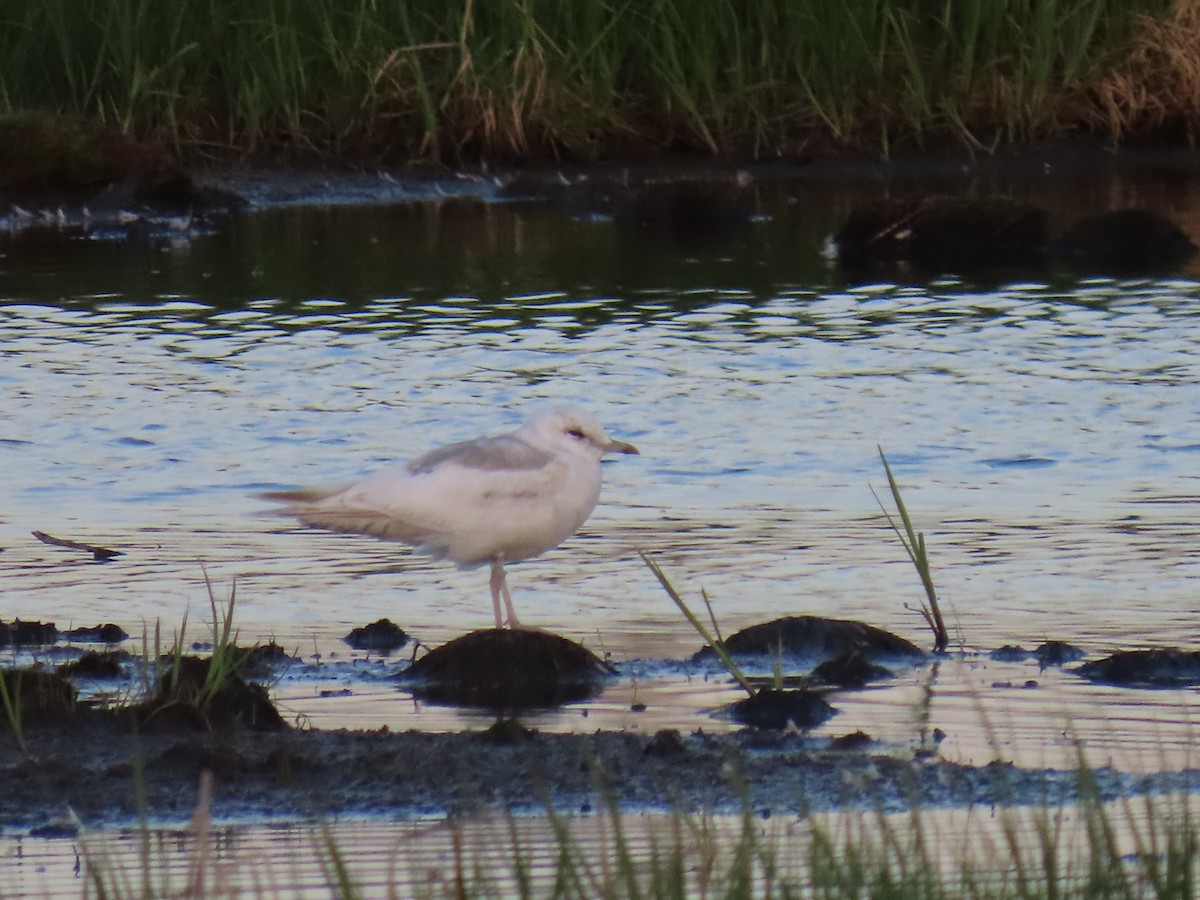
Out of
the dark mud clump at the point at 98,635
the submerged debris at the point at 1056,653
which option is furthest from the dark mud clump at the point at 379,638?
the submerged debris at the point at 1056,653

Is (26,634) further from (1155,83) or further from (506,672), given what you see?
(1155,83)

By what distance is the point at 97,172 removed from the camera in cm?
1534

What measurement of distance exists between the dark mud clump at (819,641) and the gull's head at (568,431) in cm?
56

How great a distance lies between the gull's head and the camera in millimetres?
5887

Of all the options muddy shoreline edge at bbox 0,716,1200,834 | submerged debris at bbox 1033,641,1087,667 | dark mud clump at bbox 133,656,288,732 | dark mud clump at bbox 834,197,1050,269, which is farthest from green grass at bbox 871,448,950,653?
dark mud clump at bbox 834,197,1050,269

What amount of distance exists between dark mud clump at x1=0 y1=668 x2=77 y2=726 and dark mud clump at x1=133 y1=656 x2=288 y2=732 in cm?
16

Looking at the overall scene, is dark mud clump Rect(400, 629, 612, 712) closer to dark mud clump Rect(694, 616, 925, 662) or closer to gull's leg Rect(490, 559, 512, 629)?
gull's leg Rect(490, 559, 512, 629)

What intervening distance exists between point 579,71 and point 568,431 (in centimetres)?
1027

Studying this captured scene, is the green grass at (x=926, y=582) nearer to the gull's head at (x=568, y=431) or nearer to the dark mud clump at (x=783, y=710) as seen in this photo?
the dark mud clump at (x=783, y=710)

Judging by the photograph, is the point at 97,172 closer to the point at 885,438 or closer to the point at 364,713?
the point at 885,438

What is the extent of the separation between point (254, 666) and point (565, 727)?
32.6 inches

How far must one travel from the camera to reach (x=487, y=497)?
5.71 metres

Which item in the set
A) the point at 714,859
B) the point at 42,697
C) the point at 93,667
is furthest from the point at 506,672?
the point at 714,859

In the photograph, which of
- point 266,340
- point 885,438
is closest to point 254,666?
point 885,438
